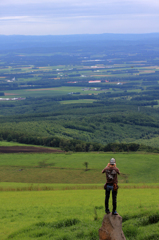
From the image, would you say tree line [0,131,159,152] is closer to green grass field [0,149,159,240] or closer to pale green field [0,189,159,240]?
green grass field [0,149,159,240]

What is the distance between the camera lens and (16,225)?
1961 centimetres

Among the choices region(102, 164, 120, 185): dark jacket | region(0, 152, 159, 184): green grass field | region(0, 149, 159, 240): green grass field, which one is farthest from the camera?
region(0, 152, 159, 184): green grass field

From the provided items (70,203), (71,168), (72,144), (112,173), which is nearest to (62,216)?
(70,203)

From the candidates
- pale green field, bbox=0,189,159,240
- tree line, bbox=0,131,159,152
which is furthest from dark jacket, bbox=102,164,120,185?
tree line, bbox=0,131,159,152

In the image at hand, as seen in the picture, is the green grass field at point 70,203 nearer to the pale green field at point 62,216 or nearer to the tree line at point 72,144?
the pale green field at point 62,216

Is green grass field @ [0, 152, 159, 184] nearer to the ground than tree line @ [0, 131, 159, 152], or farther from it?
nearer to the ground

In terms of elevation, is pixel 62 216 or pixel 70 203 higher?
pixel 62 216

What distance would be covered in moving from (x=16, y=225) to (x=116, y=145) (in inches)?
2136

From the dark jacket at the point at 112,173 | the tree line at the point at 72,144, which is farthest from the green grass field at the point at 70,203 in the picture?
the tree line at the point at 72,144

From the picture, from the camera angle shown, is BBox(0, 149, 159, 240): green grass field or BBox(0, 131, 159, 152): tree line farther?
BBox(0, 131, 159, 152): tree line

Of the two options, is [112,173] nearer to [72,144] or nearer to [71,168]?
[71,168]

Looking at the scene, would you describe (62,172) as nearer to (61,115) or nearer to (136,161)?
(136,161)

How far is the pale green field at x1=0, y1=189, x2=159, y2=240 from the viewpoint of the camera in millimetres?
16609

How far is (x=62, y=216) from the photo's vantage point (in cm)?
2048
